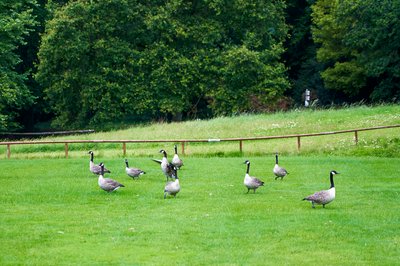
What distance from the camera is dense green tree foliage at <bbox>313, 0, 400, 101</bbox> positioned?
70062mm

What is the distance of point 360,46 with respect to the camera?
2849 inches

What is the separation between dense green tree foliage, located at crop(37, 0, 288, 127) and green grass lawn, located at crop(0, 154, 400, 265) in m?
34.2

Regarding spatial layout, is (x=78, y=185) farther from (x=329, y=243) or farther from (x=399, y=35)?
(x=399, y=35)

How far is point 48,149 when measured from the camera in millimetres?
51562

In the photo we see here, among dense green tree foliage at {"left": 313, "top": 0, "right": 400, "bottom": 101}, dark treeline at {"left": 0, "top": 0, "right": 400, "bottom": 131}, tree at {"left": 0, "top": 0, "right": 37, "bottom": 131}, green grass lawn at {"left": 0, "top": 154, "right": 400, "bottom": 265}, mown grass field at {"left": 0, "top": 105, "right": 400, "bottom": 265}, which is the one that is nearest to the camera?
green grass lawn at {"left": 0, "top": 154, "right": 400, "bottom": 265}

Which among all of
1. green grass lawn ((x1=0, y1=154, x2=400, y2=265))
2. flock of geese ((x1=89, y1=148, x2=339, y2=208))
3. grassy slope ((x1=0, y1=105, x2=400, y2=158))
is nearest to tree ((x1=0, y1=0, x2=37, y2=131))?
grassy slope ((x1=0, y1=105, x2=400, y2=158))

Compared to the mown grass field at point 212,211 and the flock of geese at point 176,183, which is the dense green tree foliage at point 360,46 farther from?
the flock of geese at point 176,183

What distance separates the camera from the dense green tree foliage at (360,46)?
70062 mm

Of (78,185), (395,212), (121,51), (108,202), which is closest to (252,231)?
(395,212)

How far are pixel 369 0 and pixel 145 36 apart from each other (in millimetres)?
19491

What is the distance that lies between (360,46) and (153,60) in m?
18.3

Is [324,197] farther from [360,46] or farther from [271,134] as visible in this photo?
[360,46]

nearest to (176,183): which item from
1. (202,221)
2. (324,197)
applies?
(202,221)

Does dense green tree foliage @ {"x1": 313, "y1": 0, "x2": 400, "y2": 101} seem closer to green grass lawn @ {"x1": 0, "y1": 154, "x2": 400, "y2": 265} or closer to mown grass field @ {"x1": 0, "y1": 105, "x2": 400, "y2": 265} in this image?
mown grass field @ {"x1": 0, "y1": 105, "x2": 400, "y2": 265}
